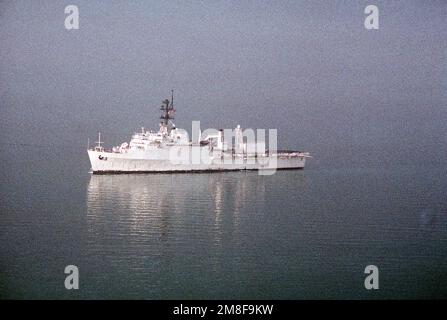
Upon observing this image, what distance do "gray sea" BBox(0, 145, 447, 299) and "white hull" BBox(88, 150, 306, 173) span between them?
24.3ft

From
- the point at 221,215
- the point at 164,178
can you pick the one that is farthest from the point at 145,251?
the point at 164,178

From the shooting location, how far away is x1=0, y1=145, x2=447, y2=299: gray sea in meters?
13.9

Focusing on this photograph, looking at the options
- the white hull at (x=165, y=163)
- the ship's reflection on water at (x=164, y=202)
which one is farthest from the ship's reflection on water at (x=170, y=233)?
the white hull at (x=165, y=163)

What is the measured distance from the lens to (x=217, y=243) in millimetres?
18281

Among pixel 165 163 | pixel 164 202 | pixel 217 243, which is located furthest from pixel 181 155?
pixel 217 243

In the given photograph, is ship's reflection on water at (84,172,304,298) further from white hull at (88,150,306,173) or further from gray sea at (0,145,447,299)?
white hull at (88,150,306,173)

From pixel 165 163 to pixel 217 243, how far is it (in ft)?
82.3

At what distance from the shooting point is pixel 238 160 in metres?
49.4

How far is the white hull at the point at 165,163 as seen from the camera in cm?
3947

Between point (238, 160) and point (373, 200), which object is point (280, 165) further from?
point (373, 200)

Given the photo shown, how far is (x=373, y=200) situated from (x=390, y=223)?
7.36 meters

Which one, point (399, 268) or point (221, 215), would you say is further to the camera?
point (221, 215)

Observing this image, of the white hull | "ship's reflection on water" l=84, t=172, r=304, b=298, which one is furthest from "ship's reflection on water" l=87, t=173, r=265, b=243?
the white hull

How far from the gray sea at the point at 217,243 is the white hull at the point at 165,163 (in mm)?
7411
